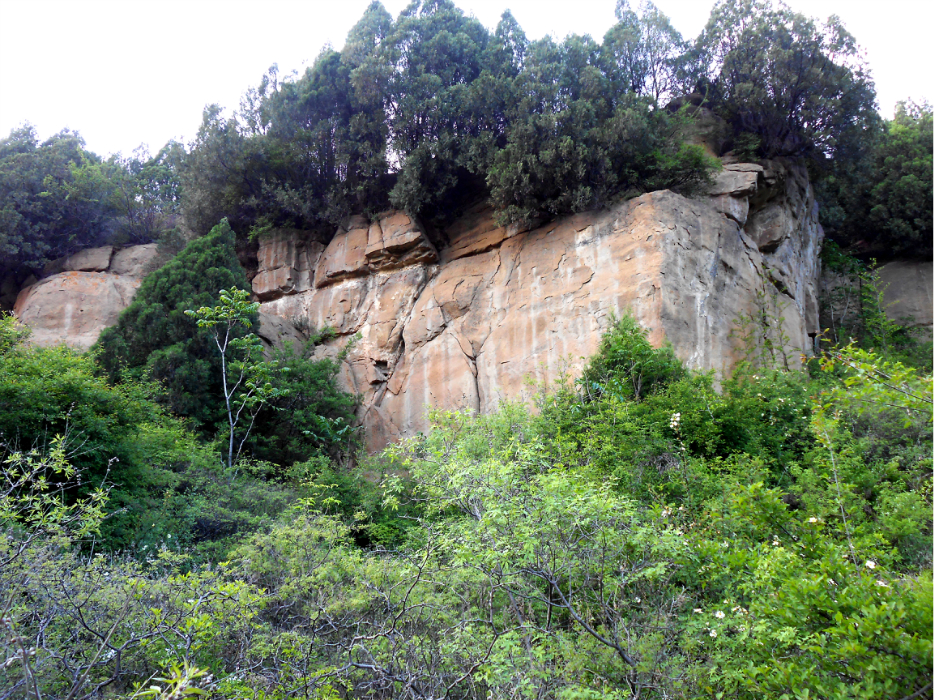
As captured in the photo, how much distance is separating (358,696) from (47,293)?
55.5ft

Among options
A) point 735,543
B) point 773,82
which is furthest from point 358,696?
point 773,82

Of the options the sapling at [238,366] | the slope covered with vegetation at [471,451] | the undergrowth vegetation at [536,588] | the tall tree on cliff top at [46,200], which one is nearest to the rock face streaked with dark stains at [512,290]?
the slope covered with vegetation at [471,451]

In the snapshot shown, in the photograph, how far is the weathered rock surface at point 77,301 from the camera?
1694 cm

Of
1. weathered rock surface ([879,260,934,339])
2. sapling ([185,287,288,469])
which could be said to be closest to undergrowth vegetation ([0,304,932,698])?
sapling ([185,287,288,469])

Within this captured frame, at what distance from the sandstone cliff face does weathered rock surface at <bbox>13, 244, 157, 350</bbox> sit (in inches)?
164

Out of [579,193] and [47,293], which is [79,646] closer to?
[579,193]

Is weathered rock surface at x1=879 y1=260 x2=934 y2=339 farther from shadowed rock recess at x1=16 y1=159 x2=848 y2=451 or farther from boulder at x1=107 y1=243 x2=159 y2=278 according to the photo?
boulder at x1=107 y1=243 x2=159 y2=278

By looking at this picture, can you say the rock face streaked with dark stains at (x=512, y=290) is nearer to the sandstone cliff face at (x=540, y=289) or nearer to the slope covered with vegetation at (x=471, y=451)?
the sandstone cliff face at (x=540, y=289)

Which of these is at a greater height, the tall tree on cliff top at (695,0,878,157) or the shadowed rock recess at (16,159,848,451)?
the tall tree on cliff top at (695,0,878,157)

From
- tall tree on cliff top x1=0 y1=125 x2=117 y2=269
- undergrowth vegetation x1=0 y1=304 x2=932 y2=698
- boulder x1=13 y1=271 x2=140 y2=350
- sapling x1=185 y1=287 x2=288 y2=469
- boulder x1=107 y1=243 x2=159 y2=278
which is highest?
tall tree on cliff top x1=0 y1=125 x2=117 y2=269

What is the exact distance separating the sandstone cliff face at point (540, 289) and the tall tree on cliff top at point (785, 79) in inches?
41.0

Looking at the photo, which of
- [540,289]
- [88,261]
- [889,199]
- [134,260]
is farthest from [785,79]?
[88,261]

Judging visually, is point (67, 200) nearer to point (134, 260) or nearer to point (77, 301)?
point (134, 260)

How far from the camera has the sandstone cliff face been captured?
1323cm
